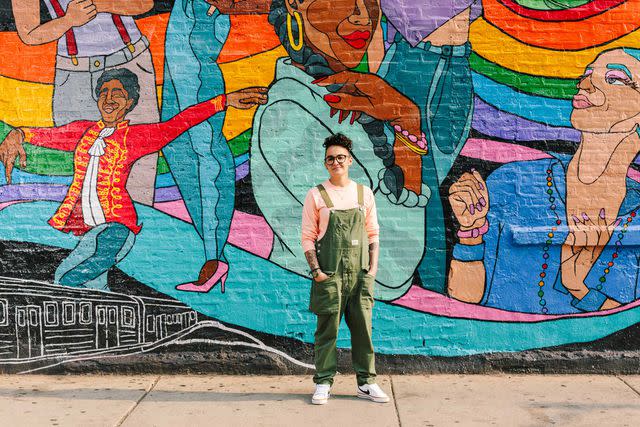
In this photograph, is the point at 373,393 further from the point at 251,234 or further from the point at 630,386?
the point at 630,386

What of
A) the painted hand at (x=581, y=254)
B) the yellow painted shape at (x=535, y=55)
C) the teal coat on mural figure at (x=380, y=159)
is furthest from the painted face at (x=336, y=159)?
the painted hand at (x=581, y=254)

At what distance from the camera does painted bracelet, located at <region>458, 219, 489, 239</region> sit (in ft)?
20.9

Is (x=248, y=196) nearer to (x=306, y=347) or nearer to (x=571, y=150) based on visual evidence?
(x=306, y=347)

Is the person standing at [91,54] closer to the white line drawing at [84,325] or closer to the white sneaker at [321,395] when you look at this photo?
the white line drawing at [84,325]

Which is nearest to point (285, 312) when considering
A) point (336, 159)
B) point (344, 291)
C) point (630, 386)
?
point (344, 291)

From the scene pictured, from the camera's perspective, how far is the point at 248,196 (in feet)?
21.1

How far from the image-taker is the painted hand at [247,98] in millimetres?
6422

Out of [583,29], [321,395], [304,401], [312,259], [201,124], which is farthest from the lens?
Answer: [201,124]

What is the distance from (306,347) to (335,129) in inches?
68.6

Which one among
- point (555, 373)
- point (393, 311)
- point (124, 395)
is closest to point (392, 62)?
point (393, 311)

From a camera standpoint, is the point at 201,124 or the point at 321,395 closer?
the point at 321,395

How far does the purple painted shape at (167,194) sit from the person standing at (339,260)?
1.42 meters

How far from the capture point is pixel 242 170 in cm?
643

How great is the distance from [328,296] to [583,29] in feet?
9.80
